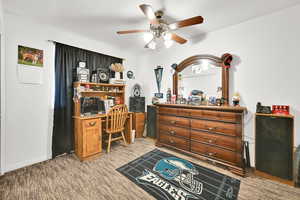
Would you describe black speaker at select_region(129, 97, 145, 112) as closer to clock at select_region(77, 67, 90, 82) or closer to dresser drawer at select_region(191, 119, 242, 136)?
clock at select_region(77, 67, 90, 82)

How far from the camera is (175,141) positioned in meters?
2.64

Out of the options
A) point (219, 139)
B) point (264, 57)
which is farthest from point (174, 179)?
point (264, 57)

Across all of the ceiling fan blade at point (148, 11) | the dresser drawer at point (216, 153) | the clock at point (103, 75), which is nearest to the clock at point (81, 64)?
the clock at point (103, 75)

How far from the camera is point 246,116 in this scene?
2.16 metres

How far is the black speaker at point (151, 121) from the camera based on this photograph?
340cm

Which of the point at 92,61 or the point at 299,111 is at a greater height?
the point at 92,61

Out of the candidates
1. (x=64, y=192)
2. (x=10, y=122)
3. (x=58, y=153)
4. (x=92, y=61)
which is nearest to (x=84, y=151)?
(x=58, y=153)

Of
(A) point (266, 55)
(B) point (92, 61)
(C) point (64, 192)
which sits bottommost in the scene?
(C) point (64, 192)

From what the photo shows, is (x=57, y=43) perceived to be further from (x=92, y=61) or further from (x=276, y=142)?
(x=276, y=142)

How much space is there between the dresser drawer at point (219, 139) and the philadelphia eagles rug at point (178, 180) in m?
0.44

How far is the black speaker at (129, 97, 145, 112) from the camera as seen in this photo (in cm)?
360

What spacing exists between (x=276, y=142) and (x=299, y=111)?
550 mm

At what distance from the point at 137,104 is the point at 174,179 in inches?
85.7

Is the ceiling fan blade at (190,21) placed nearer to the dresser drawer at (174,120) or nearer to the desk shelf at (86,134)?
the dresser drawer at (174,120)
